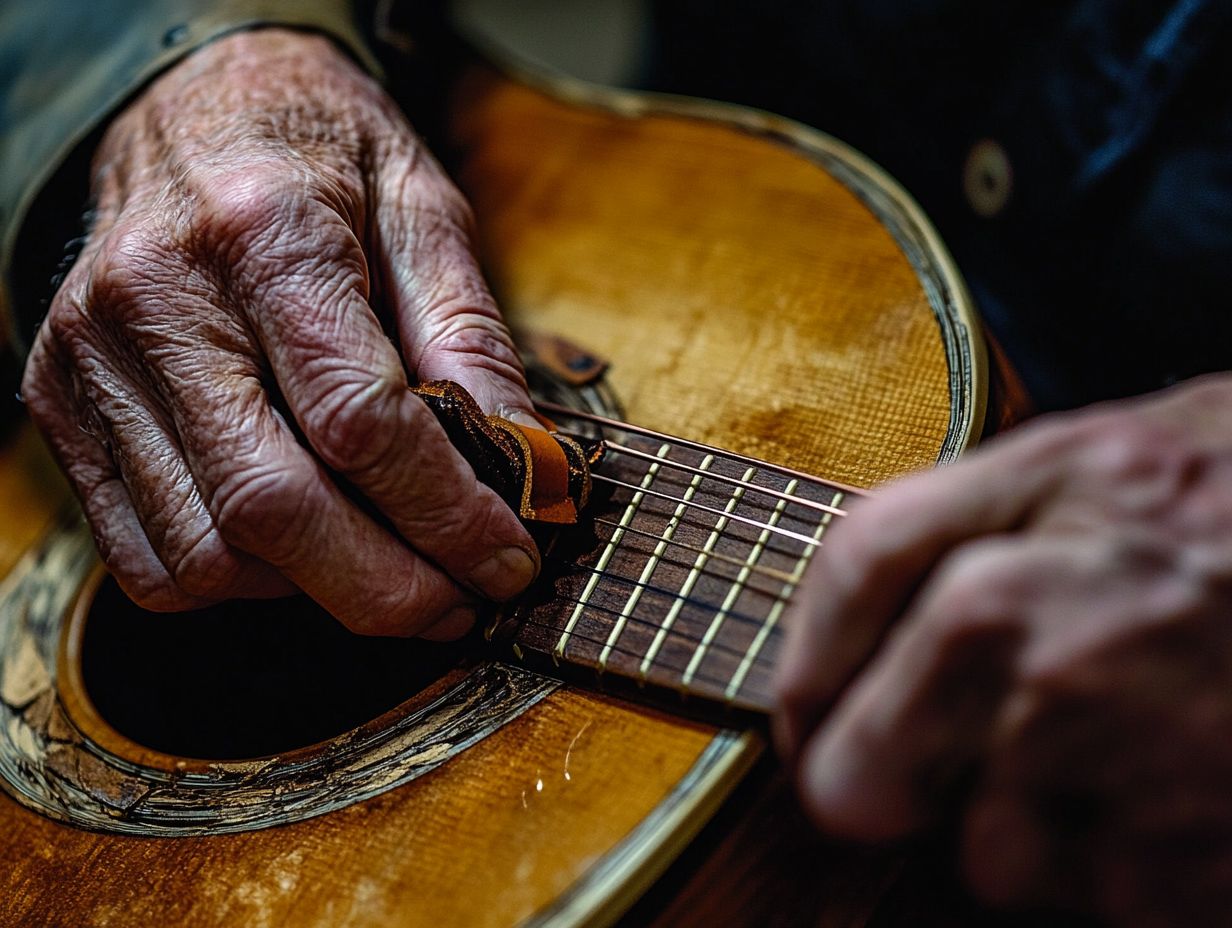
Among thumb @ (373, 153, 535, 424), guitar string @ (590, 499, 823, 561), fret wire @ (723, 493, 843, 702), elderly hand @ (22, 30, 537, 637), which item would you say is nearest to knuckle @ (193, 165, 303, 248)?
elderly hand @ (22, 30, 537, 637)

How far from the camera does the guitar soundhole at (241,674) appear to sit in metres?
0.73

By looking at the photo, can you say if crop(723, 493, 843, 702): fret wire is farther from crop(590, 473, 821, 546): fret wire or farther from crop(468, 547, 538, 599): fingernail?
crop(468, 547, 538, 599): fingernail

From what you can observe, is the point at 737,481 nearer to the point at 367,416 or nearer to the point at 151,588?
the point at 367,416

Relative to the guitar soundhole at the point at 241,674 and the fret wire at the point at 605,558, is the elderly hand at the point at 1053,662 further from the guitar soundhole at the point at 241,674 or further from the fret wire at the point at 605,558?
the guitar soundhole at the point at 241,674

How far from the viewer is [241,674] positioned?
0.81m

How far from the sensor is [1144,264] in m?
0.95

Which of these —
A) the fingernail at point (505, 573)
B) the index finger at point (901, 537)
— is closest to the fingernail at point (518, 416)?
the fingernail at point (505, 573)

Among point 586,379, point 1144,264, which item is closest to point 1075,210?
point 1144,264

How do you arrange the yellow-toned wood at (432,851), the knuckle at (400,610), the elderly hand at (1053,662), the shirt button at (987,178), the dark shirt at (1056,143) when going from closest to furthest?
1. the elderly hand at (1053,662)
2. the yellow-toned wood at (432,851)
3. the knuckle at (400,610)
4. the dark shirt at (1056,143)
5. the shirt button at (987,178)

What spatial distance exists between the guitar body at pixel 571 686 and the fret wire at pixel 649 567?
0.14ft

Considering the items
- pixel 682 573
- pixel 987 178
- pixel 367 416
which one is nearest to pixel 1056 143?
pixel 987 178

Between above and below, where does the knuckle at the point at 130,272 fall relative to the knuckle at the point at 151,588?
above

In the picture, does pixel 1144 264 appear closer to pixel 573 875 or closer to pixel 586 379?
pixel 586 379

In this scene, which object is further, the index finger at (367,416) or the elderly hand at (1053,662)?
the index finger at (367,416)
